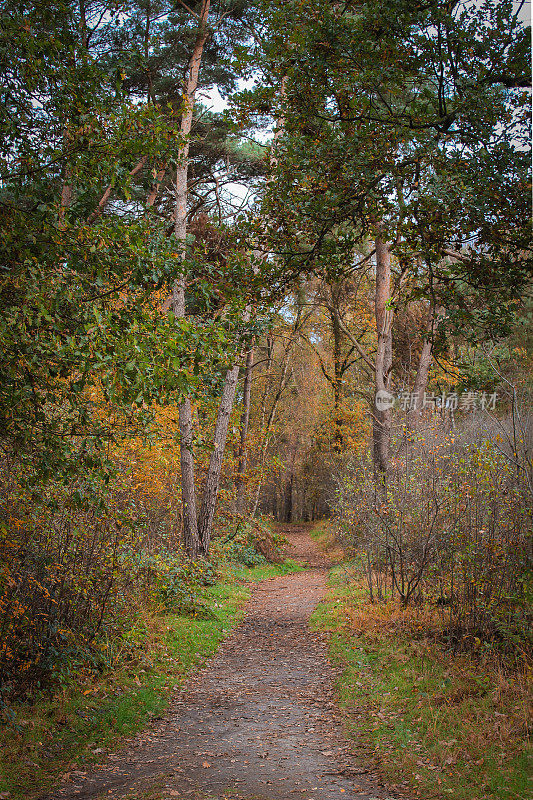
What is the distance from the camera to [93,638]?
21.6 ft

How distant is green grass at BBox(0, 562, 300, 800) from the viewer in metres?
4.78

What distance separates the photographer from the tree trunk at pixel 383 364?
1258 centimetres

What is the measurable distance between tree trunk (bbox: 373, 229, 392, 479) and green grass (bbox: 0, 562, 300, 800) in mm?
5425

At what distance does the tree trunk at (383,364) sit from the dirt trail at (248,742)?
4759mm

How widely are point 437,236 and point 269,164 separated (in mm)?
2235

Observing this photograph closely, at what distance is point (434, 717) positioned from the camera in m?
5.31

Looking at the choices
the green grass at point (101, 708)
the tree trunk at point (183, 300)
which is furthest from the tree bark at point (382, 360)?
the green grass at point (101, 708)

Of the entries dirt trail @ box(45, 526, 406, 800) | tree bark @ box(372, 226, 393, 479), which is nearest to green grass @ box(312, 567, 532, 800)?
dirt trail @ box(45, 526, 406, 800)

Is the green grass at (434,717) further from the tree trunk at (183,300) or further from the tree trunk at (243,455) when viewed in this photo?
the tree trunk at (243,455)

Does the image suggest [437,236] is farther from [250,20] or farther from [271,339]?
[271,339]

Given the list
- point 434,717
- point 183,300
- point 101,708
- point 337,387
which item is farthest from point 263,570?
point 434,717

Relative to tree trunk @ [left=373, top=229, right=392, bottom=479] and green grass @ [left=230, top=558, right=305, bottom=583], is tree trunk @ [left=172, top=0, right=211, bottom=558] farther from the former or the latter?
tree trunk @ [left=373, top=229, right=392, bottom=479]

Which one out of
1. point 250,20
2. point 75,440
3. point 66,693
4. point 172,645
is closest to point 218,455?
point 172,645

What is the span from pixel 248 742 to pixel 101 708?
1539 mm
